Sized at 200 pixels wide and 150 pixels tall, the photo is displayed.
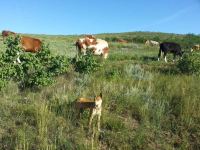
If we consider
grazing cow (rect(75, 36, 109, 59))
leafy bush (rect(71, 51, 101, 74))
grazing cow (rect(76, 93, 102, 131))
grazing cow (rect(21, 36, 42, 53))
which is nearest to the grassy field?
grazing cow (rect(76, 93, 102, 131))

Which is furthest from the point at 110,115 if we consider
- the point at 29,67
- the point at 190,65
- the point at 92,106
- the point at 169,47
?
the point at 169,47

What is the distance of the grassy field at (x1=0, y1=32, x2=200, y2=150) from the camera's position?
1150 cm

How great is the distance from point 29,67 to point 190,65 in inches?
240

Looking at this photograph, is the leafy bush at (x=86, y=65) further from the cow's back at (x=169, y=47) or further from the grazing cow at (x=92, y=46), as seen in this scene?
the cow's back at (x=169, y=47)

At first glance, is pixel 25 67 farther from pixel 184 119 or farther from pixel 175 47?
pixel 175 47

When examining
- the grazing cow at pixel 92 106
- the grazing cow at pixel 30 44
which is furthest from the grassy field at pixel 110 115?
the grazing cow at pixel 30 44

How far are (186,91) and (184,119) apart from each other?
1926 mm

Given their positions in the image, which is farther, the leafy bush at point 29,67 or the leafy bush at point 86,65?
the leafy bush at point 86,65

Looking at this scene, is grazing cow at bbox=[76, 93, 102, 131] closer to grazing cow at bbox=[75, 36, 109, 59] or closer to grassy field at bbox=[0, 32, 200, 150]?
grassy field at bbox=[0, 32, 200, 150]

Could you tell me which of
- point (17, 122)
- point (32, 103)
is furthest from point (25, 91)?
point (17, 122)

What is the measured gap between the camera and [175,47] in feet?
90.8

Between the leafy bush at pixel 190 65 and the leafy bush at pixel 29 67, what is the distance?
4.59m

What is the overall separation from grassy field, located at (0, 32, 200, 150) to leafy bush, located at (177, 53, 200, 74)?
4.98 feet

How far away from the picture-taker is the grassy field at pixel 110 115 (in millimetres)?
11500
